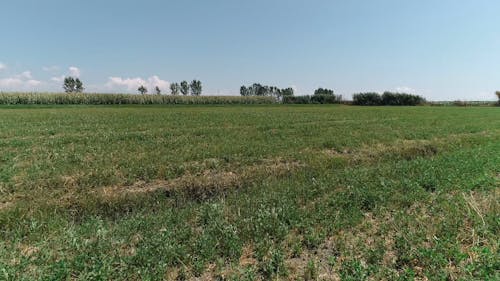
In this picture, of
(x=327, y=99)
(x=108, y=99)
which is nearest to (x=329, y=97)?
(x=327, y=99)

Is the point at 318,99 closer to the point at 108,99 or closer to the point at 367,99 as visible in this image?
the point at 367,99

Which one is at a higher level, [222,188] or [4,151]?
[4,151]

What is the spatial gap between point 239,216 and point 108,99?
258 feet

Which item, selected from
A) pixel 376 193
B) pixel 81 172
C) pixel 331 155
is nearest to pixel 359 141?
pixel 331 155

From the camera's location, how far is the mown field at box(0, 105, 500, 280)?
3793 mm

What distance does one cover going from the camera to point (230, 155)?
10.3m

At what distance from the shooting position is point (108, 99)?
243 feet

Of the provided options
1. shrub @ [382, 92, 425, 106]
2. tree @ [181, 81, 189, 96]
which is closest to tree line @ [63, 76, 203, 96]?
tree @ [181, 81, 189, 96]

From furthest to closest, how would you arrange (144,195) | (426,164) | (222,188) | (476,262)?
(426,164) → (222,188) → (144,195) → (476,262)

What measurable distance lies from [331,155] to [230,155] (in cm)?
407

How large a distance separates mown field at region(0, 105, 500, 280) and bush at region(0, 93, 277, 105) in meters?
65.1

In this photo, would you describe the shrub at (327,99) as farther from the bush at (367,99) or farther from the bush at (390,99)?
the bush at (390,99)

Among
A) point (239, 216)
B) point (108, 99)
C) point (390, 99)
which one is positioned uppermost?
point (390, 99)

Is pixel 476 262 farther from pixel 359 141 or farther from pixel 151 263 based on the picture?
pixel 359 141
